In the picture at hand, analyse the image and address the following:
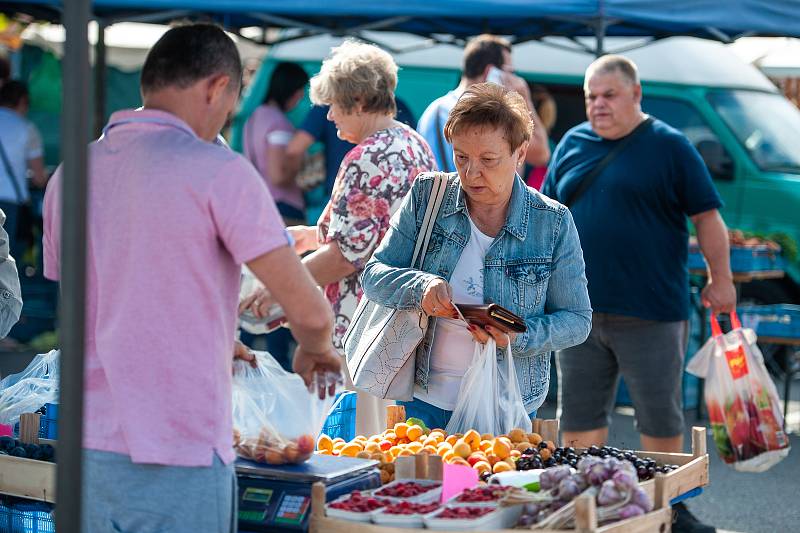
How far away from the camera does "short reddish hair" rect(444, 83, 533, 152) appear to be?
3.56 metres

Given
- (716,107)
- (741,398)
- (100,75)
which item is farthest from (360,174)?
(100,75)

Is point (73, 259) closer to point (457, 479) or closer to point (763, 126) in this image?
point (457, 479)

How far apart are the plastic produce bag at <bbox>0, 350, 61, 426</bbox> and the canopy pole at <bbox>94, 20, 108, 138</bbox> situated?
17.5ft

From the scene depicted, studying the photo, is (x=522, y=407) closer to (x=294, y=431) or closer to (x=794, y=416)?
(x=294, y=431)

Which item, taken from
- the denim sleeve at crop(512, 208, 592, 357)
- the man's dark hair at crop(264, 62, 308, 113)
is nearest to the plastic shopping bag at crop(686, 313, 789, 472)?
the denim sleeve at crop(512, 208, 592, 357)

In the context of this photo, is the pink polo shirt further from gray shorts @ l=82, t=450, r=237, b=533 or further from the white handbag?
the white handbag

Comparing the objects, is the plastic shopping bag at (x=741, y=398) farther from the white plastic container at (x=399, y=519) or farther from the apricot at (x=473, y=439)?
the white plastic container at (x=399, y=519)

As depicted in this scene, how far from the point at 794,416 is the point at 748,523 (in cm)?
287

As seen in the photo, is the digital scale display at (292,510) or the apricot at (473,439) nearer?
the digital scale display at (292,510)

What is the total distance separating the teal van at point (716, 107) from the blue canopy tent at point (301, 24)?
1.22 ft

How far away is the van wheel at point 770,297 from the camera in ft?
30.1

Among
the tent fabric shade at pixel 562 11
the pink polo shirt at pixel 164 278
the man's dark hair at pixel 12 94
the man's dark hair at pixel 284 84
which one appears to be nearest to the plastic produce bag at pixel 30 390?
the pink polo shirt at pixel 164 278

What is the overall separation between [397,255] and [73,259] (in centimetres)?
163

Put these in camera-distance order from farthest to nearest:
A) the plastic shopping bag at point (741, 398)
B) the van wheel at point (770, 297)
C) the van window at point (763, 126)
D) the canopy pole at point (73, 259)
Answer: the van window at point (763, 126)
the van wheel at point (770, 297)
the plastic shopping bag at point (741, 398)
the canopy pole at point (73, 259)
